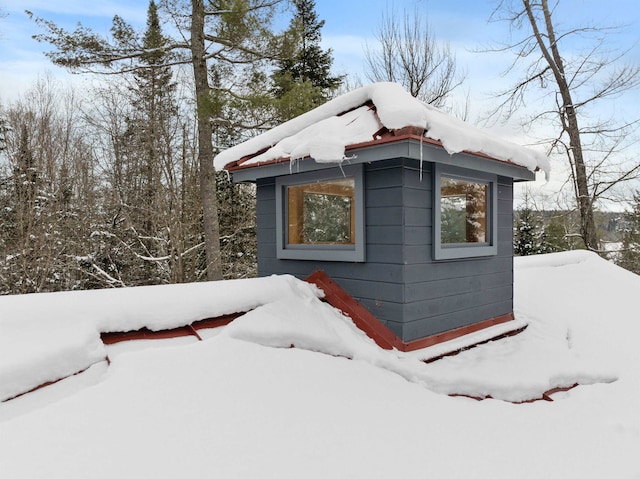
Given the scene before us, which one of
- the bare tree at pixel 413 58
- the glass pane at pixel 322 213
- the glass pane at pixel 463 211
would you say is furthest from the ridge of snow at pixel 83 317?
the bare tree at pixel 413 58

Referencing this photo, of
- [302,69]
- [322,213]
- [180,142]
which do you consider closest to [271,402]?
[322,213]

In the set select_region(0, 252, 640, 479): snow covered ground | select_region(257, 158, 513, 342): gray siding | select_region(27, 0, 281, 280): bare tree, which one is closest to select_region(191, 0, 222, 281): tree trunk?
select_region(27, 0, 281, 280): bare tree

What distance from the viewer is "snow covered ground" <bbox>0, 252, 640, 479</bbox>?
67.7 inches

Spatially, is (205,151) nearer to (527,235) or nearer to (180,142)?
(180,142)

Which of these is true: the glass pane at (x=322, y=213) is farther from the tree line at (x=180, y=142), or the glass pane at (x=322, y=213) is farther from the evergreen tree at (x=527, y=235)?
the evergreen tree at (x=527, y=235)

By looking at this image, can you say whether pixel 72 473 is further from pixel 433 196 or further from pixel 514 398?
pixel 433 196

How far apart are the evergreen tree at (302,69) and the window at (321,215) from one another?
438 cm

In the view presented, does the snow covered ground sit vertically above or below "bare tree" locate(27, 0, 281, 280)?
below

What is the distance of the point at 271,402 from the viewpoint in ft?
7.07

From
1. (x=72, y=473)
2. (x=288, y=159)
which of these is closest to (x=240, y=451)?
(x=72, y=473)

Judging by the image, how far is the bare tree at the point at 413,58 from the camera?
11.7 m

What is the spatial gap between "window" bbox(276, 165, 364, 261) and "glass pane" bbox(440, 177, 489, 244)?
82cm

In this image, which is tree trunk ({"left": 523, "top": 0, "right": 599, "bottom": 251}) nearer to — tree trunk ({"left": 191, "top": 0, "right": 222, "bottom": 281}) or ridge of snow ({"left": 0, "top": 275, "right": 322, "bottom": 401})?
tree trunk ({"left": 191, "top": 0, "right": 222, "bottom": 281})

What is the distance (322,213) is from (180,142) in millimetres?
8992
